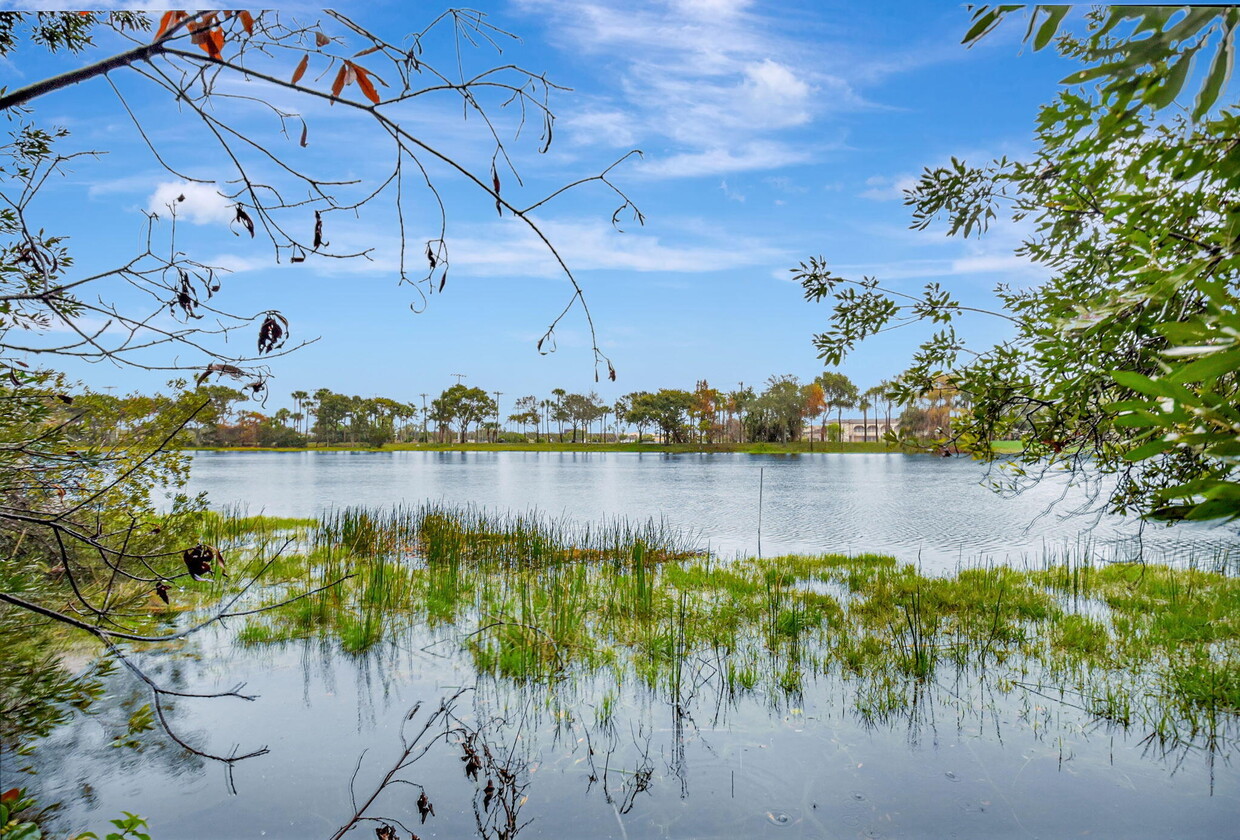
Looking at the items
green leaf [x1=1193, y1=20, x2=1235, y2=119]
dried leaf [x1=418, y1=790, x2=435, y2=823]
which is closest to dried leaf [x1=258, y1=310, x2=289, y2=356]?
dried leaf [x1=418, y1=790, x2=435, y2=823]

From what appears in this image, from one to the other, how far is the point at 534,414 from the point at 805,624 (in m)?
8.36

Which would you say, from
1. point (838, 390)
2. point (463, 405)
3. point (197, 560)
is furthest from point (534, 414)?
point (197, 560)

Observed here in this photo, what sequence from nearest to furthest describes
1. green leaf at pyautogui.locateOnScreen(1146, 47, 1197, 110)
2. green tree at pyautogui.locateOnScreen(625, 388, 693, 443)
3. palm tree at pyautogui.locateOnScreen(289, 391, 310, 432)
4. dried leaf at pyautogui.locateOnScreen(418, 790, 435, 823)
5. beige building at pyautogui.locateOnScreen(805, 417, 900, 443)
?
green leaf at pyautogui.locateOnScreen(1146, 47, 1197, 110) < dried leaf at pyautogui.locateOnScreen(418, 790, 435, 823) < beige building at pyautogui.locateOnScreen(805, 417, 900, 443) < palm tree at pyautogui.locateOnScreen(289, 391, 310, 432) < green tree at pyautogui.locateOnScreen(625, 388, 693, 443)

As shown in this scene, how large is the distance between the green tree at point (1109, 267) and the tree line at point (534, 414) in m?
0.32

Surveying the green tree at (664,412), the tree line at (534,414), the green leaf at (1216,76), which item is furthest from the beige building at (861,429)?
the green tree at (664,412)

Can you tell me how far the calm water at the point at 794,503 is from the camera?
7762 mm

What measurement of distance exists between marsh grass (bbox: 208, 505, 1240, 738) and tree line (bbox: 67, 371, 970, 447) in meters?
1.02

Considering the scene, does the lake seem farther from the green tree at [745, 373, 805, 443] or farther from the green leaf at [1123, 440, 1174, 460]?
the green tree at [745, 373, 805, 443]

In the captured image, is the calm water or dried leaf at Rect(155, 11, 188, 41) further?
the calm water

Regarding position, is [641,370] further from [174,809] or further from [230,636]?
[230,636]

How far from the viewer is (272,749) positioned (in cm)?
270

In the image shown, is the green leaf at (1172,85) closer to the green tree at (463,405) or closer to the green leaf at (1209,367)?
the green leaf at (1209,367)

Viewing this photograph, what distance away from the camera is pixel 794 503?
13.1 metres

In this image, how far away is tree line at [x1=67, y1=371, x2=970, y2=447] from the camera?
237 cm
